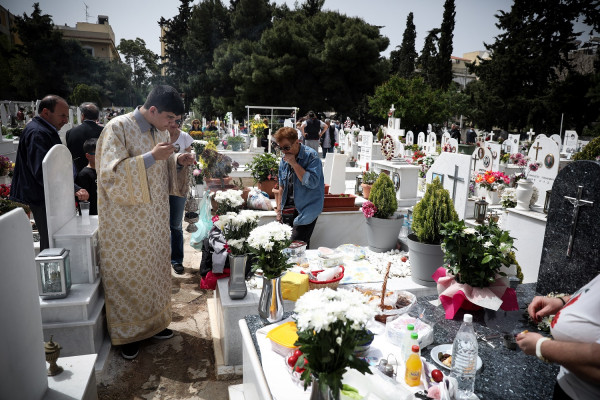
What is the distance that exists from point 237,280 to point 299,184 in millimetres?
1521

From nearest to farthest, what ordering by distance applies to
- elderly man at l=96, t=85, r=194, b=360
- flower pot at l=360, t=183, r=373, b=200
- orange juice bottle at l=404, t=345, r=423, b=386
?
orange juice bottle at l=404, t=345, r=423, b=386
elderly man at l=96, t=85, r=194, b=360
flower pot at l=360, t=183, r=373, b=200

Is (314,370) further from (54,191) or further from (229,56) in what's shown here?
(229,56)

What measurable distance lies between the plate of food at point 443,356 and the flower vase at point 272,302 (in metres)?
0.97

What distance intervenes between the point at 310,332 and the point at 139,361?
253 centimetres

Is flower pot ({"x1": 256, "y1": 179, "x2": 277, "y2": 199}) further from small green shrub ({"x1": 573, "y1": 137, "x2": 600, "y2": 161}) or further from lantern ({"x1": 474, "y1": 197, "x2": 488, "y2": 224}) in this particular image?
small green shrub ({"x1": 573, "y1": 137, "x2": 600, "y2": 161})

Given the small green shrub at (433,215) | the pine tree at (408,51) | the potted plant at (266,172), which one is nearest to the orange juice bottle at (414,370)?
the small green shrub at (433,215)

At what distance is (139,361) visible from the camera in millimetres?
3393

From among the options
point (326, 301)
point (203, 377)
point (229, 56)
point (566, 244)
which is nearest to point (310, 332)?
point (326, 301)

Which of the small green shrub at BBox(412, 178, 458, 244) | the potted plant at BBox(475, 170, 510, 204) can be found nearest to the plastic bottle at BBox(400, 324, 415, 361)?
the small green shrub at BBox(412, 178, 458, 244)

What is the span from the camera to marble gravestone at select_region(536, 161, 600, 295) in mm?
2762

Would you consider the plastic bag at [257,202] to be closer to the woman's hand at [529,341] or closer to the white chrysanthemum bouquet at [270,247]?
the white chrysanthemum bouquet at [270,247]

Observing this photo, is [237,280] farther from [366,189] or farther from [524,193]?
[524,193]

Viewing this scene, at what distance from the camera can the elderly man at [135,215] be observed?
3094 mm

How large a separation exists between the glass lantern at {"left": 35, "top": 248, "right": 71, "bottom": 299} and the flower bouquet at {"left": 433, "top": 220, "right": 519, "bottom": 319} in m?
2.83
